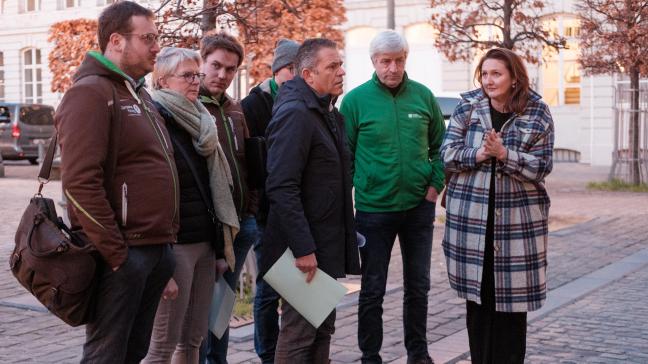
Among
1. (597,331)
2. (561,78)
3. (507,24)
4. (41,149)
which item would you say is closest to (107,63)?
(597,331)

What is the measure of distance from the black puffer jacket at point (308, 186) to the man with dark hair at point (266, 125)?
3.41 ft

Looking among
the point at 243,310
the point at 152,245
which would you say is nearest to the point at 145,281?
the point at 152,245

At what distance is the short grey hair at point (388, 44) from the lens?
5867 millimetres

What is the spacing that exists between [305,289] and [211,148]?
80cm

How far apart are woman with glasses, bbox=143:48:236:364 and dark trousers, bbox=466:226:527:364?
144 cm

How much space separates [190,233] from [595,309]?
4490 millimetres

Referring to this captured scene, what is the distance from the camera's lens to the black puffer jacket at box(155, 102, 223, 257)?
15.4ft

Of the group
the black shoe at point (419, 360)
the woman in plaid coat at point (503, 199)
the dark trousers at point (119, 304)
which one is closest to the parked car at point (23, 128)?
the black shoe at point (419, 360)

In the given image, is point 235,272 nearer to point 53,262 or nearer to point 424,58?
point 53,262

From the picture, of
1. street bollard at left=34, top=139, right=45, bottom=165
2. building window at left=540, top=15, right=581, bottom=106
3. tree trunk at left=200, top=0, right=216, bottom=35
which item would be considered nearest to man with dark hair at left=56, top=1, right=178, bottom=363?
tree trunk at left=200, top=0, right=216, bottom=35

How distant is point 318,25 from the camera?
73.1 feet

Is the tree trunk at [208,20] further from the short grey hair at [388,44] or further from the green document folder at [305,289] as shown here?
the green document folder at [305,289]

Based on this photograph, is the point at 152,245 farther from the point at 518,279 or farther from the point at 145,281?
the point at 518,279

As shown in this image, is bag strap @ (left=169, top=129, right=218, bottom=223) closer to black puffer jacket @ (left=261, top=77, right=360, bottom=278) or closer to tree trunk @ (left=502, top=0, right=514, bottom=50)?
black puffer jacket @ (left=261, top=77, right=360, bottom=278)
